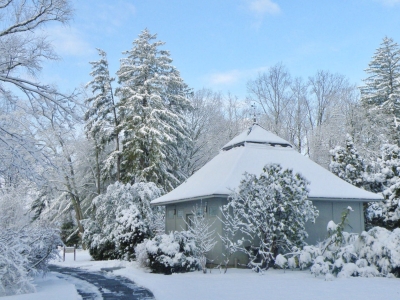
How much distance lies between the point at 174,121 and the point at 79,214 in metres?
10.0

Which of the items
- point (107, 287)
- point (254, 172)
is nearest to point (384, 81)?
point (254, 172)

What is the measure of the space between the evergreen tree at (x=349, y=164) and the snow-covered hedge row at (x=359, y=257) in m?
10.2

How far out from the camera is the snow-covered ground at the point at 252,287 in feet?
30.7

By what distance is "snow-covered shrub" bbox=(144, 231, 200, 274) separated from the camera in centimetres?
1411

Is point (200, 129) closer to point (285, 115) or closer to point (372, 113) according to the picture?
point (285, 115)

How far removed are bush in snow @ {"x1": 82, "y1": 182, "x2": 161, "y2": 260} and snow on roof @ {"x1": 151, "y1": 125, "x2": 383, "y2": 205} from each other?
109 centimetres

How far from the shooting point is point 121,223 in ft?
62.8

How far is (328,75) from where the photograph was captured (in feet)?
115

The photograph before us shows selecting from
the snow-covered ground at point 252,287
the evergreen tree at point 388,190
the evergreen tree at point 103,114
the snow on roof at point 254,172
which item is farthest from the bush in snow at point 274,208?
the evergreen tree at point 103,114

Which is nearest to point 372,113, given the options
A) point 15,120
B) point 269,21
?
point 269,21

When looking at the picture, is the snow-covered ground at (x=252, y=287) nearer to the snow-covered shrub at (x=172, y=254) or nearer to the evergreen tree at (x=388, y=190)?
the snow-covered shrub at (x=172, y=254)

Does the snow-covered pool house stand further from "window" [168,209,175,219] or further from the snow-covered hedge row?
the snow-covered hedge row

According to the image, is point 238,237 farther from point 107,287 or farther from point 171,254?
point 107,287

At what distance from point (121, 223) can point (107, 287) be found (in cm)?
752
